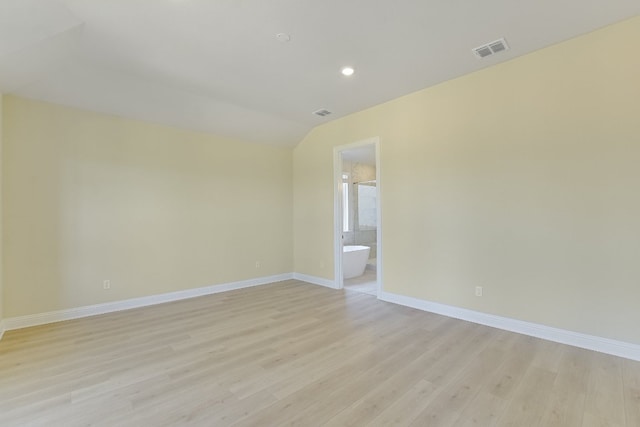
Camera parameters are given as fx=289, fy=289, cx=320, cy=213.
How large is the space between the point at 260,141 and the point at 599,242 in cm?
484

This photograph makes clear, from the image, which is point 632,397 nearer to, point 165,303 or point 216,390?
point 216,390

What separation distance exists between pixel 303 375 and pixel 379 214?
2.61m

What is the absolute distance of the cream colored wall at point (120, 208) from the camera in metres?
3.32

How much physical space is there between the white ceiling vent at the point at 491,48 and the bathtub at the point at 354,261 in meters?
3.78

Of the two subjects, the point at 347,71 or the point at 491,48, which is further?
the point at 347,71

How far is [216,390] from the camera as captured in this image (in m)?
2.10

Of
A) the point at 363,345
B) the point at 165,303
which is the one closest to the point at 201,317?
the point at 165,303

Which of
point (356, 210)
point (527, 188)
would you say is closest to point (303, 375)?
point (527, 188)

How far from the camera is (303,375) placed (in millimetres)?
2287

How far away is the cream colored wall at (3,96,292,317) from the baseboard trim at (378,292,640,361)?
3.01 m

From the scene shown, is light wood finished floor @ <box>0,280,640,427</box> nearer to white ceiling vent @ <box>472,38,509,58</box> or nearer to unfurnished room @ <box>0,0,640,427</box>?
unfurnished room @ <box>0,0,640,427</box>

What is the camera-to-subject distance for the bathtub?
5.71 m

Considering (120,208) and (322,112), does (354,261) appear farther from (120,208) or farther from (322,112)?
(120,208)

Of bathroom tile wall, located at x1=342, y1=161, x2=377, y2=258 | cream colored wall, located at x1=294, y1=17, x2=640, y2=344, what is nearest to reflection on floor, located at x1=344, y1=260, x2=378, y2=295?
cream colored wall, located at x1=294, y1=17, x2=640, y2=344
